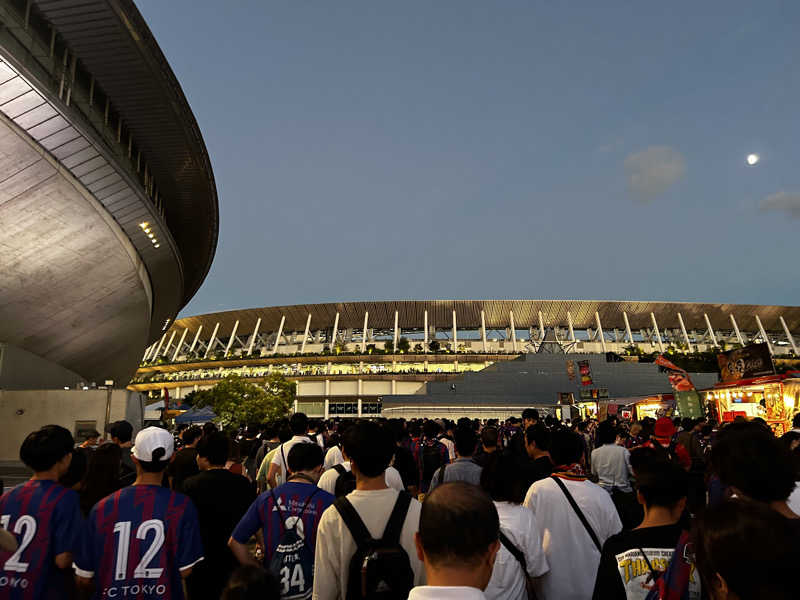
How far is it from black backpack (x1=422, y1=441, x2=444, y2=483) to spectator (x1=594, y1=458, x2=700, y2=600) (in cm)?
598

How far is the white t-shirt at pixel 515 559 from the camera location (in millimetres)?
3051

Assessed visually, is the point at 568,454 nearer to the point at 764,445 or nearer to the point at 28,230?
the point at 764,445

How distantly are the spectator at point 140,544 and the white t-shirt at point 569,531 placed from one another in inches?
85.9

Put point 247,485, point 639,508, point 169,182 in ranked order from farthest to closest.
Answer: point 169,182 < point 639,508 < point 247,485

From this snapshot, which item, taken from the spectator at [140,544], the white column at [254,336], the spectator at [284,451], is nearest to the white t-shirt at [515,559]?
the spectator at [140,544]

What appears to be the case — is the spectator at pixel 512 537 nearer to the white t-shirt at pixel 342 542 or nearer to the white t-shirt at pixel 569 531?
the white t-shirt at pixel 569 531

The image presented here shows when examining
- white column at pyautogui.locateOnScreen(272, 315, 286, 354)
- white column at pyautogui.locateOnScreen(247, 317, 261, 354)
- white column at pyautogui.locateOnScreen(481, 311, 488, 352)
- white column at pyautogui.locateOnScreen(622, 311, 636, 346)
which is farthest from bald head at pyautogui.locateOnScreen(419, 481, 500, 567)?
white column at pyautogui.locateOnScreen(622, 311, 636, 346)

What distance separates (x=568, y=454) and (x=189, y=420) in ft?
73.6

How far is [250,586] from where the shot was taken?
1549mm

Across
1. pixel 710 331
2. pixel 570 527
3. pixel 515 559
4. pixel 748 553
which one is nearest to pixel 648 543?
pixel 515 559

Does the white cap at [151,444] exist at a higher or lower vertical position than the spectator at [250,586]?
higher

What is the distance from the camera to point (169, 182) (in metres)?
28.3

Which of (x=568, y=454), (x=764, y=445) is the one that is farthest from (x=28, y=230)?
(x=764, y=445)

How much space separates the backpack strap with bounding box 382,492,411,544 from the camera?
2.77 meters
